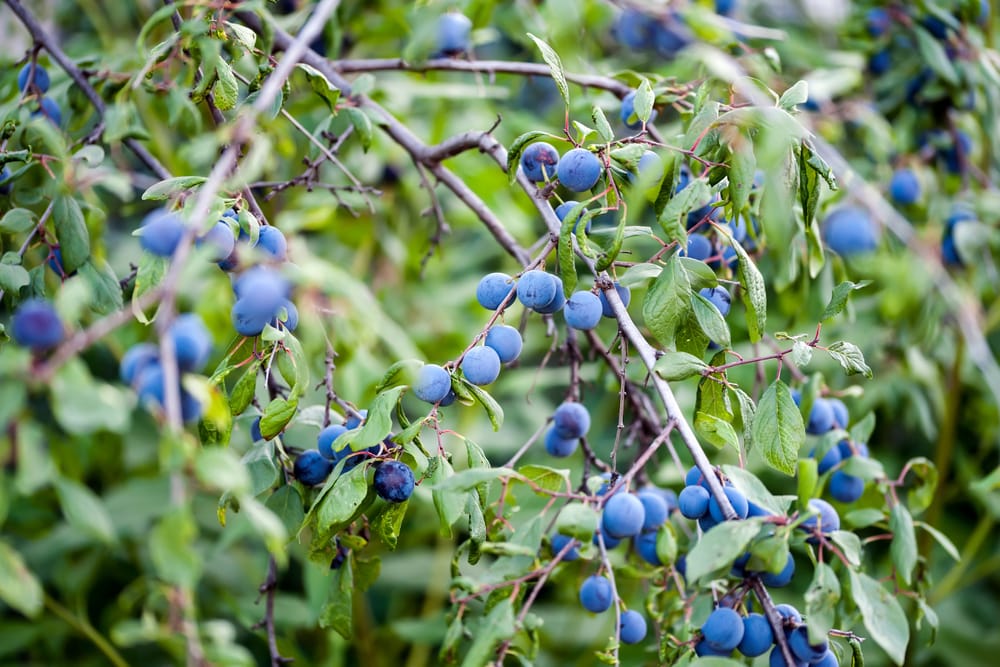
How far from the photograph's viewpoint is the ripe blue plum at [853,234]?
1403mm

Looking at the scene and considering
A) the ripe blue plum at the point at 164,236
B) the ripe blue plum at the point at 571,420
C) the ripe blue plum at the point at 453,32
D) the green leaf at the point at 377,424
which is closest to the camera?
the ripe blue plum at the point at 164,236

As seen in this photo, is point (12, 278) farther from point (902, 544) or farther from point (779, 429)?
point (902, 544)

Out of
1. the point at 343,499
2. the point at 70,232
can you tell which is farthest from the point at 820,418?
the point at 70,232

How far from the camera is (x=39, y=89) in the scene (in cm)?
109

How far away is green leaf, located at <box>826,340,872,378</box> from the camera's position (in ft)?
2.71

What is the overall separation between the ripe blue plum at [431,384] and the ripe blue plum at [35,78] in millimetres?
634

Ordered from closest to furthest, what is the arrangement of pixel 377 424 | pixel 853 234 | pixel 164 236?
pixel 164 236
pixel 377 424
pixel 853 234

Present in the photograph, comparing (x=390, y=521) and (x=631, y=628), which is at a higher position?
(x=390, y=521)

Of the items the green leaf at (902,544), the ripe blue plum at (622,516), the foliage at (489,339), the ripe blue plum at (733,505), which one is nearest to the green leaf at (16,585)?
the foliage at (489,339)

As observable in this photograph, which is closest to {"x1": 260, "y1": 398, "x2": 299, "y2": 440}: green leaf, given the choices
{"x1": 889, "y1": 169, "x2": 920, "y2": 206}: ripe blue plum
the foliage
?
the foliage

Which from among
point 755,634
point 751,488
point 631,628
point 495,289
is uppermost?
point 495,289

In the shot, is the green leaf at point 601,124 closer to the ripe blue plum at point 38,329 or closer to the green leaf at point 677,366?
the green leaf at point 677,366

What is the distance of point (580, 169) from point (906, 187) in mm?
976

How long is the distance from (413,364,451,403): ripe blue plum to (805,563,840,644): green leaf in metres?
0.35
